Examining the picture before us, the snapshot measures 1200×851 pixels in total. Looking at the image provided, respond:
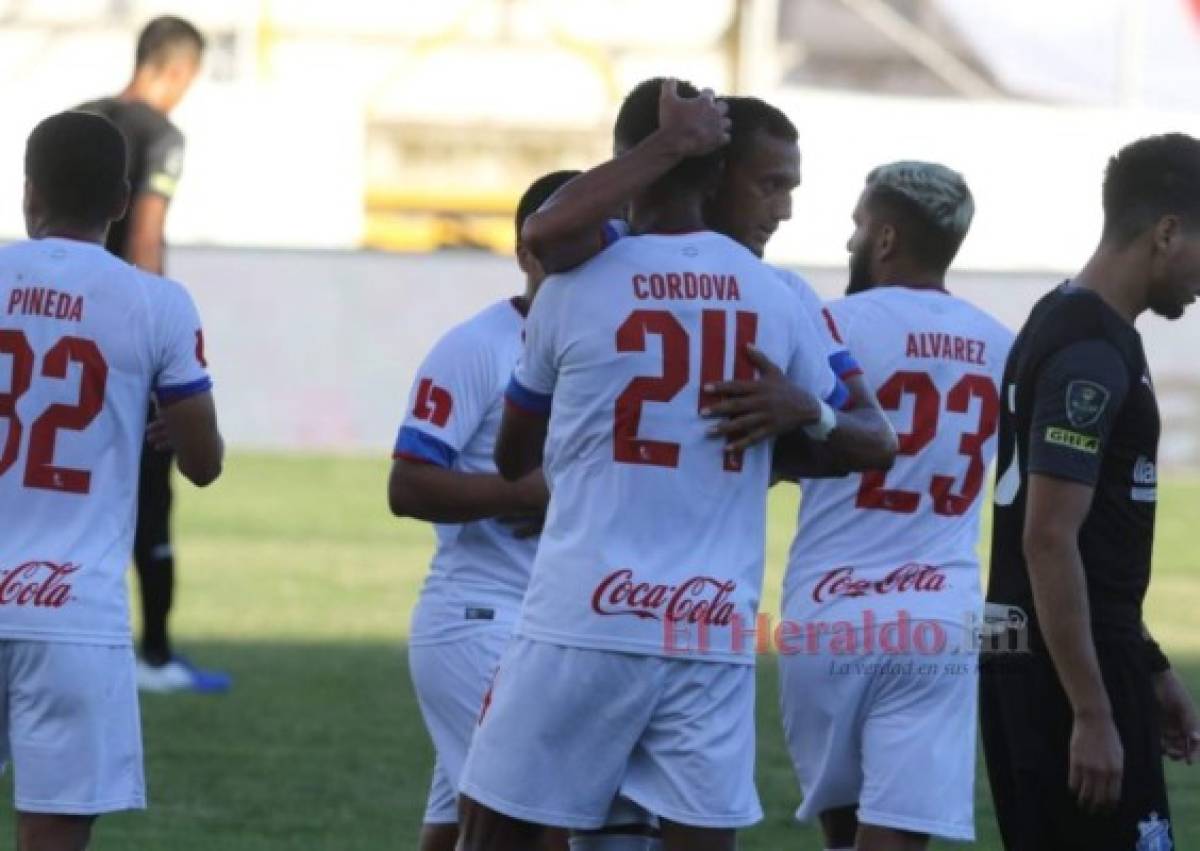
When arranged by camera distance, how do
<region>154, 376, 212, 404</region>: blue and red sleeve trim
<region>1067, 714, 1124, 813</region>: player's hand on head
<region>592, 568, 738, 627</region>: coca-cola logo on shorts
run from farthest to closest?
<region>154, 376, 212, 404</region>: blue and red sleeve trim → <region>592, 568, 738, 627</region>: coca-cola logo on shorts → <region>1067, 714, 1124, 813</region>: player's hand on head

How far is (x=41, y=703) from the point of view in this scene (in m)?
5.68

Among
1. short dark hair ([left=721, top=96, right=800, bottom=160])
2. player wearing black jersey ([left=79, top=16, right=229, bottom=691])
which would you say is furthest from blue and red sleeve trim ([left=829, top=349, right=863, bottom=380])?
player wearing black jersey ([left=79, top=16, right=229, bottom=691])

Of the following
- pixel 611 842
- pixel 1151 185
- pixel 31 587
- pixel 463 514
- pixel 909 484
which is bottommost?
pixel 611 842

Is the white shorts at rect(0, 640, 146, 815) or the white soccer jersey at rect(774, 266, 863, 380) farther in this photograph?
the white shorts at rect(0, 640, 146, 815)

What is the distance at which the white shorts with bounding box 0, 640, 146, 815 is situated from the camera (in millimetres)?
5664

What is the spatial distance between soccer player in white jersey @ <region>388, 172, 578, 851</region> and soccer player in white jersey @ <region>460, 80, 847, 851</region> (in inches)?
47.2

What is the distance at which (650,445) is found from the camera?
500cm

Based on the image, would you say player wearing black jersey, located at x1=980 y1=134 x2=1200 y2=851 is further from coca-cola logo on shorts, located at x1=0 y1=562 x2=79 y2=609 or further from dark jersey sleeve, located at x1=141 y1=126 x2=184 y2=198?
dark jersey sleeve, located at x1=141 y1=126 x2=184 y2=198

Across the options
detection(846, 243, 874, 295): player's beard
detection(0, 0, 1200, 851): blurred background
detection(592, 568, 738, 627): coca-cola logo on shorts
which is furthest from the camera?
detection(0, 0, 1200, 851): blurred background

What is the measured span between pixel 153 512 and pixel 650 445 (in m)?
6.52

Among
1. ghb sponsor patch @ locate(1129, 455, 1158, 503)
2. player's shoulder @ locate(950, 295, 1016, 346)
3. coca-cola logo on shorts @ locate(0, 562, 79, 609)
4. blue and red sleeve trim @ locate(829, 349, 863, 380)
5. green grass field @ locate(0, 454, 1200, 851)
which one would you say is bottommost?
green grass field @ locate(0, 454, 1200, 851)

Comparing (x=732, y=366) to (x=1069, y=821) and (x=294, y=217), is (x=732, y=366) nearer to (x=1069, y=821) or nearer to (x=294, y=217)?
(x=1069, y=821)

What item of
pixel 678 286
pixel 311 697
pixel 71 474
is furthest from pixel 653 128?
pixel 311 697

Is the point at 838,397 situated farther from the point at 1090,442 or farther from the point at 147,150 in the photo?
the point at 147,150
